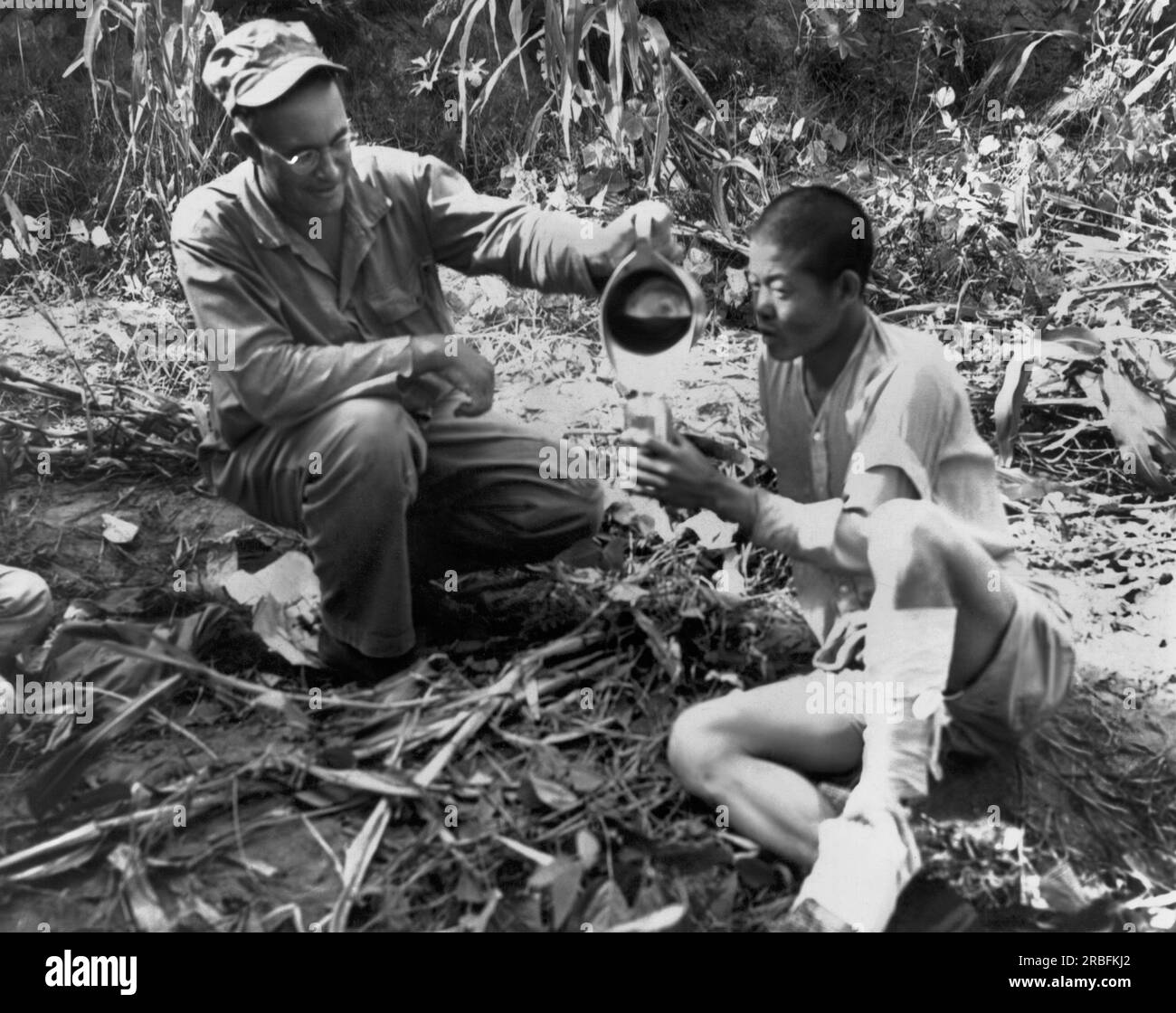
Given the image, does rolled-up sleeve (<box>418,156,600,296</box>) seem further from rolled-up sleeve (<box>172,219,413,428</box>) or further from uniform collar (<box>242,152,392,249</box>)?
rolled-up sleeve (<box>172,219,413,428</box>)

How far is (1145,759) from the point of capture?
98.5 inches

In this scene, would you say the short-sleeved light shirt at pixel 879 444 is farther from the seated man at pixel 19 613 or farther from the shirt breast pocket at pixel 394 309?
the seated man at pixel 19 613

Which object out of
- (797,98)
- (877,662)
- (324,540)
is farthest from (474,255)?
(877,662)

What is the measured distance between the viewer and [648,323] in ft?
7.95

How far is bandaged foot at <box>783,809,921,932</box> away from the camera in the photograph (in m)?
2.25

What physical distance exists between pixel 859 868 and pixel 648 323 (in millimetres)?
890

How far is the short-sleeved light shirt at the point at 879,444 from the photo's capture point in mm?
2275

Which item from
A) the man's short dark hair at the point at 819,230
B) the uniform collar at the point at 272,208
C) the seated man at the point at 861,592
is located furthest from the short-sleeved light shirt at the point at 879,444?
the uniform collar at the point at 272,208

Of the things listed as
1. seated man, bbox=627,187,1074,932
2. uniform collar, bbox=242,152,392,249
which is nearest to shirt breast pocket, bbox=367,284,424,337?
uniform collar, bbox=242,152,392,249

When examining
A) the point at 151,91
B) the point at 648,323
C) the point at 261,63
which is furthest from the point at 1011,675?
the point at 151,91

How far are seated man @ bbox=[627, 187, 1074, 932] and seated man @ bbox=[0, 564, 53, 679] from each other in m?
1.06
